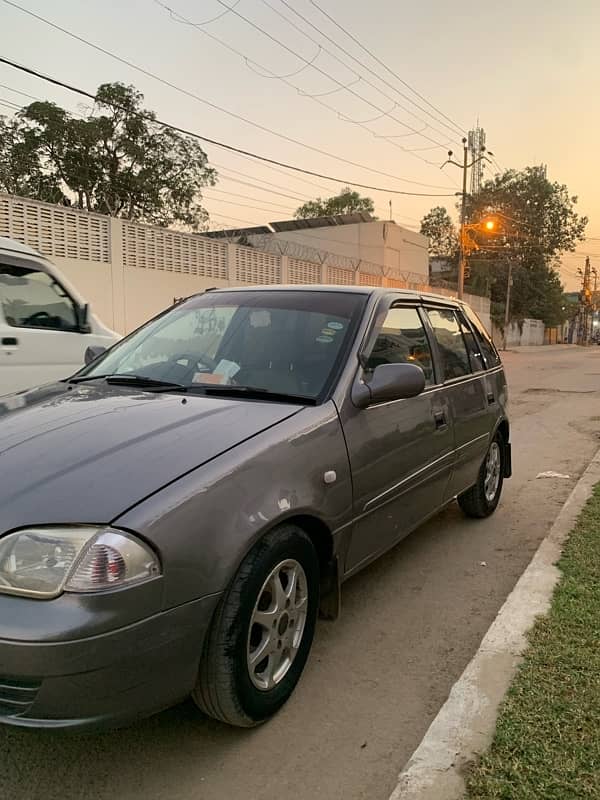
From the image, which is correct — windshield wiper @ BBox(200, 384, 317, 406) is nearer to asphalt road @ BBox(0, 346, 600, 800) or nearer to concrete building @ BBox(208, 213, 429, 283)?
asphalt road @ BBox(0, 346, 600, 800)

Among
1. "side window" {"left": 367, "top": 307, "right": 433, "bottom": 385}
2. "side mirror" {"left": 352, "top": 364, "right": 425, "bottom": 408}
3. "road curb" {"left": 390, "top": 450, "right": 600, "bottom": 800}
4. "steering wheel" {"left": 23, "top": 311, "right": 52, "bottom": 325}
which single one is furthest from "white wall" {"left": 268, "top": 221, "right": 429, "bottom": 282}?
"side mirror" {"left": 352, "top": 364, "right": 425, "bottom": 408}

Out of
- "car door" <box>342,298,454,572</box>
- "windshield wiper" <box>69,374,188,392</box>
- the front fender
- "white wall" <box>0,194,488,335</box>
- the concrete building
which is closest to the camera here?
the front fender

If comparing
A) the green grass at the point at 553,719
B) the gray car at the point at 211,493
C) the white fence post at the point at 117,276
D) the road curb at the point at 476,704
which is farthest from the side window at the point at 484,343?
the white fence post at the point at 117,276

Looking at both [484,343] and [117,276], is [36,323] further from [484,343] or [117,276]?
[117,276]

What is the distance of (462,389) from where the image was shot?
4.30 meters

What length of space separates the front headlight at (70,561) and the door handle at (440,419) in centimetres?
223

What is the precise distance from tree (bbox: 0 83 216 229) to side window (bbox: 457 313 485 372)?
29.2 metres

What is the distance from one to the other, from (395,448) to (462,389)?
4.03ft

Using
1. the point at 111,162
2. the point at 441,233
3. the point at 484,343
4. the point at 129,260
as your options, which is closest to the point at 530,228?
the point at 441,233

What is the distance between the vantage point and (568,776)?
2109mm

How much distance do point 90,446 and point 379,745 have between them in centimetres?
154

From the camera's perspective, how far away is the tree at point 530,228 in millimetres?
55750

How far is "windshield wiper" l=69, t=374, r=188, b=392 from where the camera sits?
3.11 m

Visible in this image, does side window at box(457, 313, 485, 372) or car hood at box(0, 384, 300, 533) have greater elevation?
side window at box(457, 313, 485, 372)
